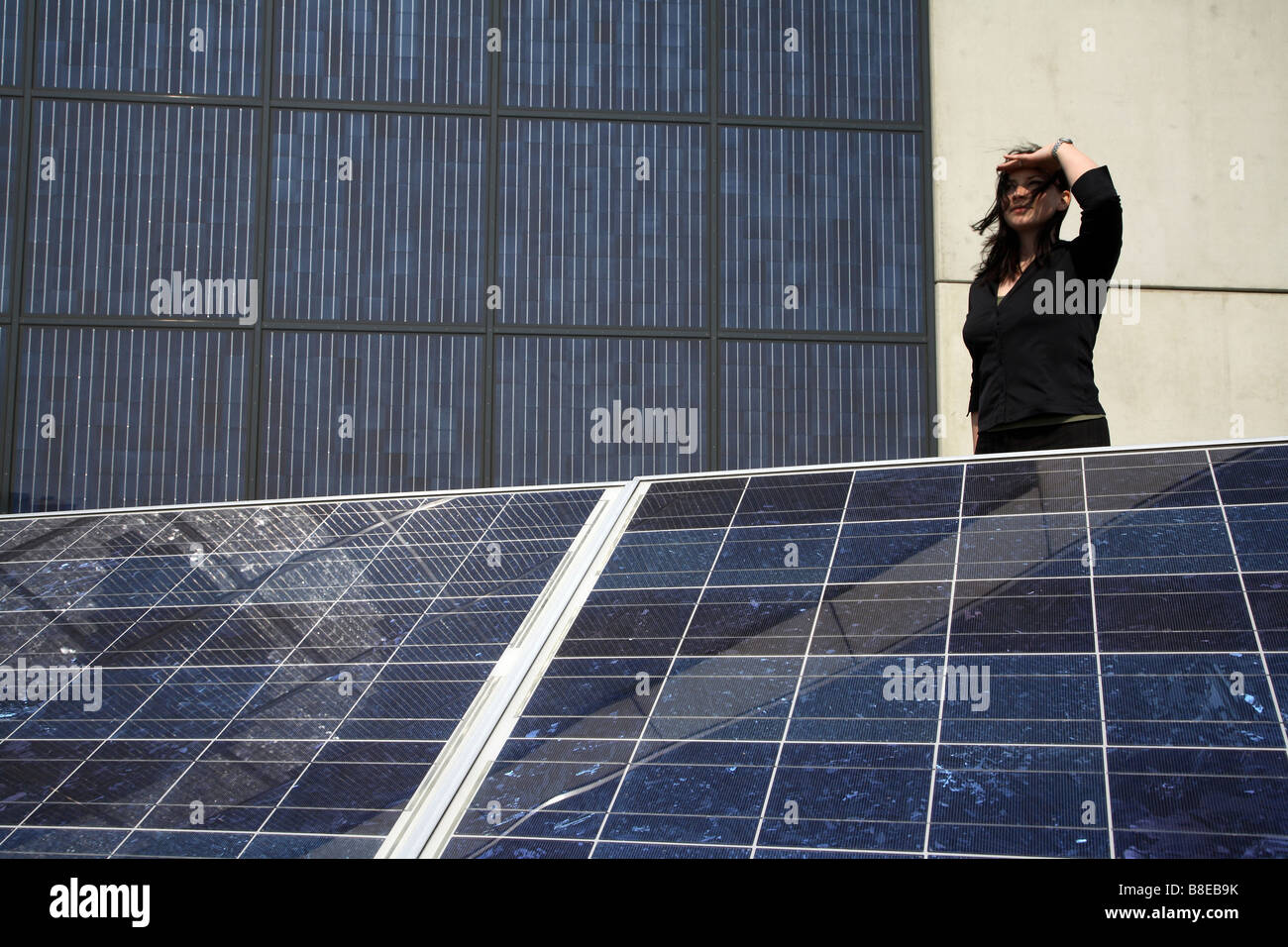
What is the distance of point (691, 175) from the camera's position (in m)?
11.1

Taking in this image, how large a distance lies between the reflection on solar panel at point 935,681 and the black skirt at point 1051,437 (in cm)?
61

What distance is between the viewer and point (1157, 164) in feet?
37.8

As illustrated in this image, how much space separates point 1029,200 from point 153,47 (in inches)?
318

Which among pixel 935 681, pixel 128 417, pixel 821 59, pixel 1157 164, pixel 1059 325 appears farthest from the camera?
pixel 1157 164

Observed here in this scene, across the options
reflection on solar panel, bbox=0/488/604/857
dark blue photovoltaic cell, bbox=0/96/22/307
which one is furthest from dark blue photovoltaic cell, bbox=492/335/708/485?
reflection on solar panel, bbox=0/488/604/857

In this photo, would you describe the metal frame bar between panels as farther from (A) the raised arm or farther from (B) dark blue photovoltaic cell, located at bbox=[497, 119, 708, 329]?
(B) dark blue photovoltaic cell, located at bbox=[497, 119, 708, 329]

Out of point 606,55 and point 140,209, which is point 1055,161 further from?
point 140,209

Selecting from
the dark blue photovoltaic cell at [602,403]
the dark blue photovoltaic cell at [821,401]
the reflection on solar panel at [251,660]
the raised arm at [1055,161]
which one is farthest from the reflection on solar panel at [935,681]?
the dark blue photovoltaic cell at [821,401]

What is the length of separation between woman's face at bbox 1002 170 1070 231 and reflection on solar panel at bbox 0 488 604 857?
1993mm

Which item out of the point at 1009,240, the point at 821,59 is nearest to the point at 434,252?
the point at 821,59

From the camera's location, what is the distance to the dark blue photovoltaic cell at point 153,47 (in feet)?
35.9

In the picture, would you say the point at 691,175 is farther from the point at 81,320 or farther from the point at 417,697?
the point at 417,697
